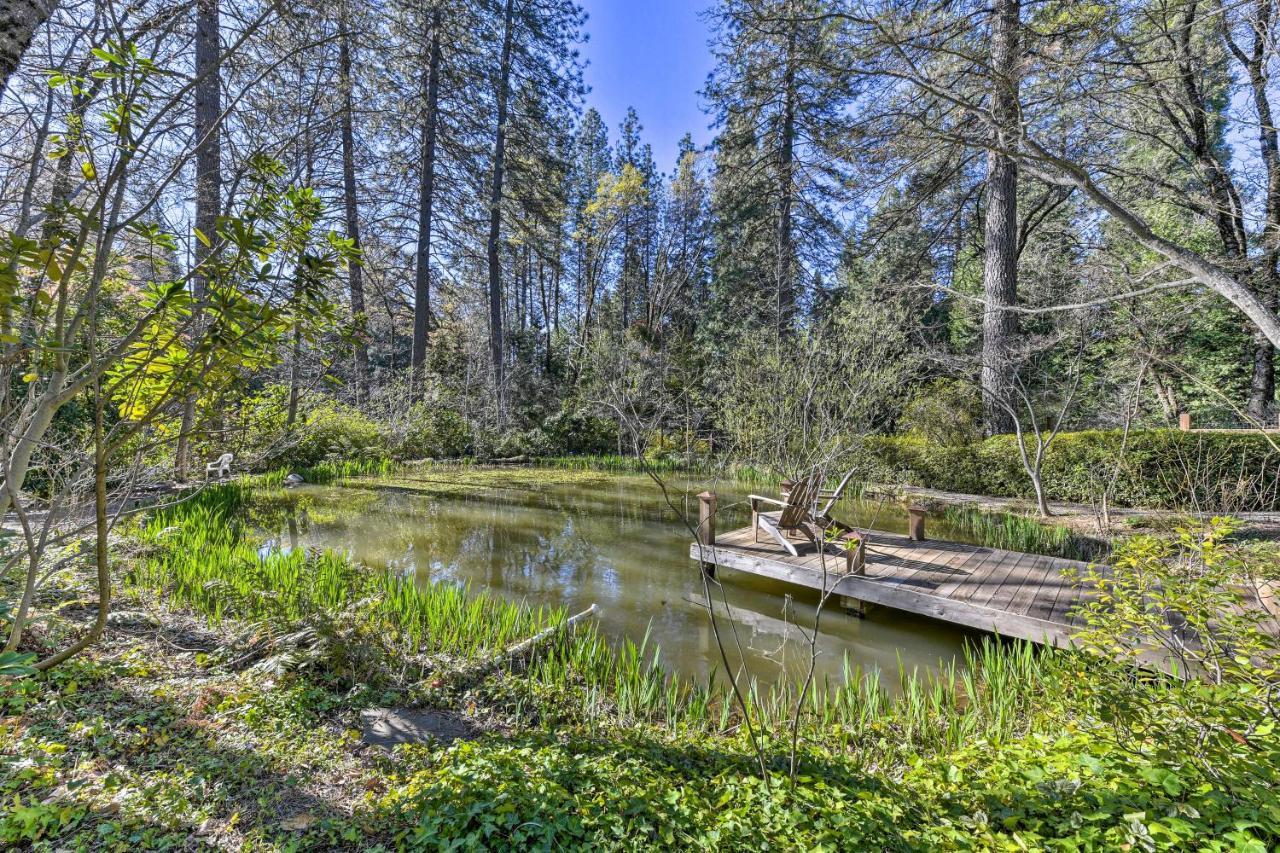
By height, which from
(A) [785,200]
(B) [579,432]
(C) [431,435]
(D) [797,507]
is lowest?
(D) [797,507]

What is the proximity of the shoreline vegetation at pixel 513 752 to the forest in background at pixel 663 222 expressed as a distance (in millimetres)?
1178

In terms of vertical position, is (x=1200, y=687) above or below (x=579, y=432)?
below

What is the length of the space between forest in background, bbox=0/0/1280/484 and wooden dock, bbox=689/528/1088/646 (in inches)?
71.1

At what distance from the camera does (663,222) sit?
22203 mm

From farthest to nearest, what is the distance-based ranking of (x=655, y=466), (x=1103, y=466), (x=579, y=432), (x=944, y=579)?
1. (x=579, y=432)
2. (x=655, y=466)
3. (x=1103, y=466)
4. (x=944, y=579)

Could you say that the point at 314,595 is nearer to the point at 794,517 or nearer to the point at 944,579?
the point at 794,517

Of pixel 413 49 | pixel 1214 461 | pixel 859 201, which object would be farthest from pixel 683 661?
pixel 413 49

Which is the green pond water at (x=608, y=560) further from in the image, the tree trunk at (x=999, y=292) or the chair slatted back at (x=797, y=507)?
the tree trunk at (x=999, y=292)

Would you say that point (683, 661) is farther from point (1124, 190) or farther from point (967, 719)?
point (1124, 190)

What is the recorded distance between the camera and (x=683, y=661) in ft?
12.2

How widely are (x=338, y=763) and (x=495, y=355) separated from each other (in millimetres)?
13275

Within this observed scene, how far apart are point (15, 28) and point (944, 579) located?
5.95 meters

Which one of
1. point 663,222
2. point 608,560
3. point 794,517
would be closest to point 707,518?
point 794,517

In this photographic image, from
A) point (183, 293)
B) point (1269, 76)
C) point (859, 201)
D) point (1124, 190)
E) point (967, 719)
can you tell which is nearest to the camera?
point (183, 293)
